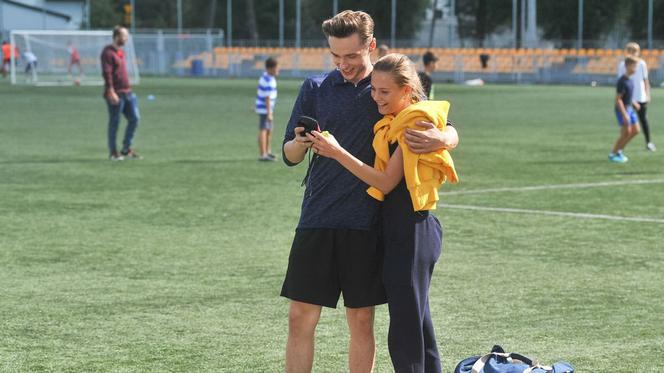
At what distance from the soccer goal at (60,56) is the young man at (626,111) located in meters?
38.9

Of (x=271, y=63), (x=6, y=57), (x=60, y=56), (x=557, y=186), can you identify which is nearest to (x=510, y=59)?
(x=60, y=56)

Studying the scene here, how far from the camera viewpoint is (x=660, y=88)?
5206 centimetres

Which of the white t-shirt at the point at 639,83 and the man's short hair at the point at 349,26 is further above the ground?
the man's short hair at the point at 349,26

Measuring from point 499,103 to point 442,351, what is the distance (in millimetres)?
33315

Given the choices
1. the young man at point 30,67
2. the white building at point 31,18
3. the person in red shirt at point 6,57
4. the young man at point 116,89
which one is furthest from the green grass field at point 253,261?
the white building at point 31,18

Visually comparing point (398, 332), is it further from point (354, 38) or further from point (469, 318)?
point (469, 318)

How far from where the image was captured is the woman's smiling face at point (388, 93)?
5.01 metres

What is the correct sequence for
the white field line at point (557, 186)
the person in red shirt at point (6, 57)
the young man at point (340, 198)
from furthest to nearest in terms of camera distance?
the person in red shirt at point (6, 57)
the white field line at point (557, 186)
the young man at point (340, 198)

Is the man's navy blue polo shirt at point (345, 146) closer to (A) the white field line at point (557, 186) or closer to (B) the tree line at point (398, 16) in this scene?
(A) the white field line at point (557, 186)

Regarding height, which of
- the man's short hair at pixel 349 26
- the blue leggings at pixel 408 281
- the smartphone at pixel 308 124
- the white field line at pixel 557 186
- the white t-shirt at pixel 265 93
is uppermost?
the man's short hair at pixel 349 26

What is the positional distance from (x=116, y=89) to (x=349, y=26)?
14254mm

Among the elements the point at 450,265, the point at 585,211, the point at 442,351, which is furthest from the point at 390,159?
the point at 585,211

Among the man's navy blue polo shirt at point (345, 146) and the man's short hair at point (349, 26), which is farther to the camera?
the man's navy blue polo shirt at point (345, 146)

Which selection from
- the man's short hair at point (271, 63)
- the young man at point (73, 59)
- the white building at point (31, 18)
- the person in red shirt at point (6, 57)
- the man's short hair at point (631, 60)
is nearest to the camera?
the man's short hair at point (271, 63)
